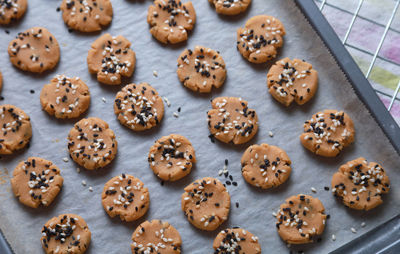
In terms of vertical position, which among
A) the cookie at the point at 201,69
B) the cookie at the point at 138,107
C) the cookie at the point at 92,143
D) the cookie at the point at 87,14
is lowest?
the cookie at the point at 92,143

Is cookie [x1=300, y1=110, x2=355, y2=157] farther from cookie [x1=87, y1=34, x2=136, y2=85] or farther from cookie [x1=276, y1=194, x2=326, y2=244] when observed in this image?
cookie [x1=87, y1=34, x2=136, y2=85]

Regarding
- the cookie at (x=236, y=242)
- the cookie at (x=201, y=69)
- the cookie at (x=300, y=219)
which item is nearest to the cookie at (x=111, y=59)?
the cookie at (x=201, y=69)

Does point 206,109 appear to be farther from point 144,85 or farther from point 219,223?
point 219,223

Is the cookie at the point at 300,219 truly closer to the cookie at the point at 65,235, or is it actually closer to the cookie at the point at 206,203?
the cookie at the point at 206,203

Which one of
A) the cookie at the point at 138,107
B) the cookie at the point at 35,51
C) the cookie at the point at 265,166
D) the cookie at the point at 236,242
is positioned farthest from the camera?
the cookie at the point at 35,51

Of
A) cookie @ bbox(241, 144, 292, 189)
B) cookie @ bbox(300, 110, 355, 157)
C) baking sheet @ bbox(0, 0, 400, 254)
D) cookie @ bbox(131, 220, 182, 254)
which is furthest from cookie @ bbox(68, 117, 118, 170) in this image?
cookie @ bbox(300, 110, 355, 157)
